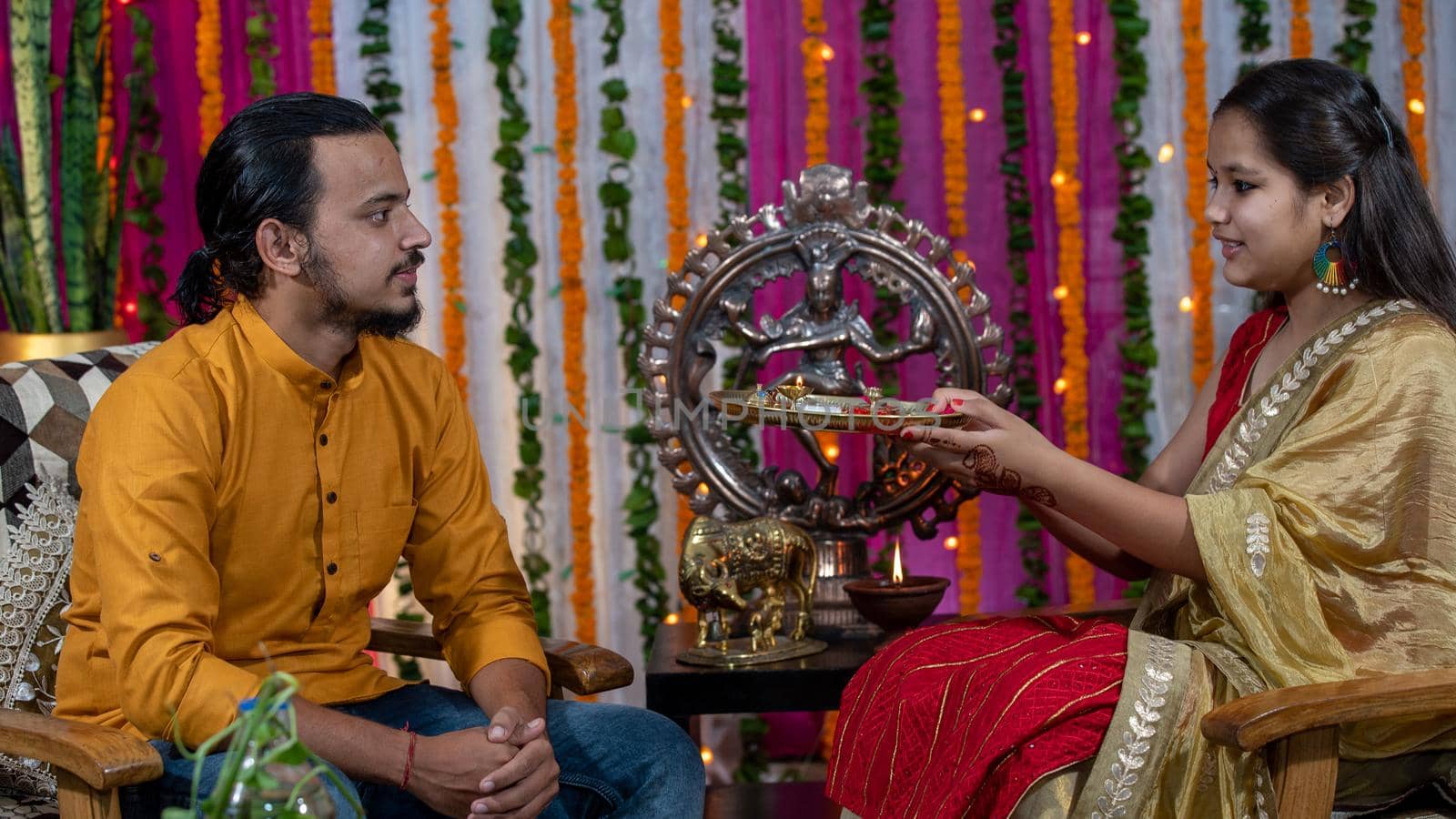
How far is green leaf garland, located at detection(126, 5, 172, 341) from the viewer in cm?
376

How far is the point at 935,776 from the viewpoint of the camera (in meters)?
2.00

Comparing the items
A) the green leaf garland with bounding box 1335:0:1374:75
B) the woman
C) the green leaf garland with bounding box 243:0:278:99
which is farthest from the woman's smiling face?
the green leaf garland with bounding box 243:0:278:99

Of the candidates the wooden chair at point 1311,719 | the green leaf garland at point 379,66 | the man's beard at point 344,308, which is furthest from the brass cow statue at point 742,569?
the green leaf garland at point 379,66

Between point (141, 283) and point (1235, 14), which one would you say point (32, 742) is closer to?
point (141, 283)

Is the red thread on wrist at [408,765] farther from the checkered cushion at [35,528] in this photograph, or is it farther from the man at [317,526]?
the checkered cushion at [35,528]

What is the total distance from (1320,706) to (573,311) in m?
2.48

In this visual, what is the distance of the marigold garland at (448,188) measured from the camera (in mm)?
3775

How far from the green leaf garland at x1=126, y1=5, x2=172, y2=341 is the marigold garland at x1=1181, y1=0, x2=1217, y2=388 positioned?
282 cm

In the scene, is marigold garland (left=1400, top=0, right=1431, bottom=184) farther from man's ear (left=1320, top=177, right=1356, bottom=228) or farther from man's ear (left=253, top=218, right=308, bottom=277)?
man's ear (left=253, top=218, right=308, bottom=277)

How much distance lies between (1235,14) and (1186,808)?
8.47 ft

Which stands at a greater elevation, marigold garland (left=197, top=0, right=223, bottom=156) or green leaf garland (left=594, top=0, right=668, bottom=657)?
marigold garland (left=197, top=0, right=223, bottom=156)

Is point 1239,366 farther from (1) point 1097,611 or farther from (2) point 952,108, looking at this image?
(2) point 952,108

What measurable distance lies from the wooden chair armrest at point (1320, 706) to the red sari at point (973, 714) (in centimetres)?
23

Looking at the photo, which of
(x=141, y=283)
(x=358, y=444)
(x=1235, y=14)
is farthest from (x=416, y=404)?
(x=1235, y=14)
